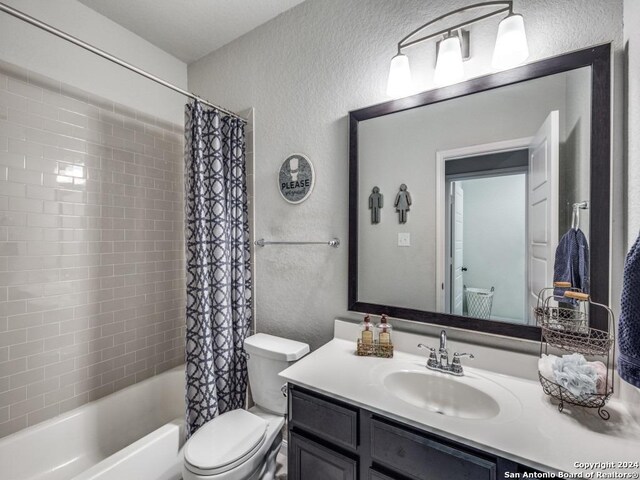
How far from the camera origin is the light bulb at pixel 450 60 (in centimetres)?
122

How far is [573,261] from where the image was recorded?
1.06 meters

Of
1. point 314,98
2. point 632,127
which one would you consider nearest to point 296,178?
point 314,98

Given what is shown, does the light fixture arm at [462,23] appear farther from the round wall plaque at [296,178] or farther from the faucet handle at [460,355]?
the faucet handle at [460,355]

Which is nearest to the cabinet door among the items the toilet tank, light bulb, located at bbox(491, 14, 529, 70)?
the toilet tank

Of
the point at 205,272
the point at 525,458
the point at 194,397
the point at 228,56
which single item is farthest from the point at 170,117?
the point at 525,458

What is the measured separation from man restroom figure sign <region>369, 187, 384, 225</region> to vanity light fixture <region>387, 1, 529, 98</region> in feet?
1.53

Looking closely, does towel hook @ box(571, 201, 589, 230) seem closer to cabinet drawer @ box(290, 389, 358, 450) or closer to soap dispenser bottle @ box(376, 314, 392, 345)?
soap dispenser bottle @ box(376, 314, 392, 345)

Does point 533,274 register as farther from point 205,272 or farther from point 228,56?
point 228,56

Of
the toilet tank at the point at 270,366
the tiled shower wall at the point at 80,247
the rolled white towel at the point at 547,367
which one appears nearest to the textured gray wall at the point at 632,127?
the rolled white towel at the point at 547,367

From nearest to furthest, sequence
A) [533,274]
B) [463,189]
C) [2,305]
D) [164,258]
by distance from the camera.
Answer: [533,274], [463,189], [2,305], [164,258]

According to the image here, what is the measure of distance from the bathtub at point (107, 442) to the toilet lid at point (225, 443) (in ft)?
0.94

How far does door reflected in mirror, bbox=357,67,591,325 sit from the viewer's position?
3.55ft

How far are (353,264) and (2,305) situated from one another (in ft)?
5.82

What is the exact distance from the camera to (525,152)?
1.15 meters
